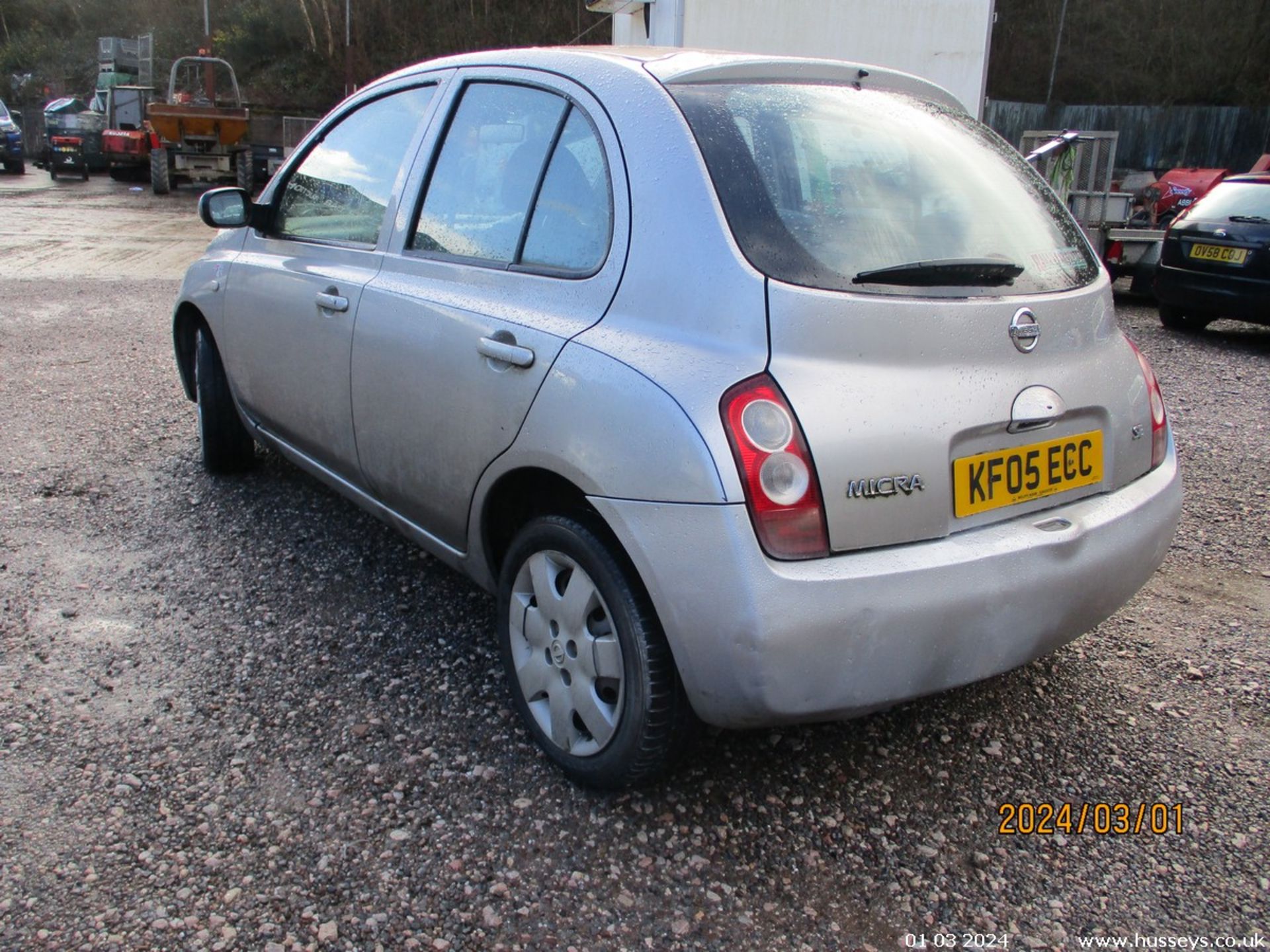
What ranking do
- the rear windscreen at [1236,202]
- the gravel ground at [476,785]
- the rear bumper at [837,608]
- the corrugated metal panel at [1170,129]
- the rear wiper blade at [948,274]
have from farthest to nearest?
the corrugated metal panel at [1170,129]
the rear windscreen at [1236,202]
the rear wiper blade at [948,274]
the gravel ground at [476,785]
the rear bumper at [837,608]

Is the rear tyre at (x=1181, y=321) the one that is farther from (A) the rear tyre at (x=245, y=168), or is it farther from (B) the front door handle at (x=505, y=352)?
(A) the rear tyre at (x=245, y=168)

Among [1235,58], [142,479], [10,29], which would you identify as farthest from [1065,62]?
[10,29]

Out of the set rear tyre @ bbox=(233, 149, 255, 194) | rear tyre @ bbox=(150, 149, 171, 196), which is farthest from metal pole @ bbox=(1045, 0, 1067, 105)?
rear tyre @ bbox=(150, 149, 171, 196)

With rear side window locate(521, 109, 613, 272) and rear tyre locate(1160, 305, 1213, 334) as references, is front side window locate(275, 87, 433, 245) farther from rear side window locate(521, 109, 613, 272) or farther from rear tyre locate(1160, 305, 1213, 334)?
rear tyre locate(1160, 305, 1213, 334)

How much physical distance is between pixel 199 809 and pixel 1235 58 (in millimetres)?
41319

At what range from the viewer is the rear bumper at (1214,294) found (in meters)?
8.16

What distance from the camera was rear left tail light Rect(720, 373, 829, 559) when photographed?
1947 mm

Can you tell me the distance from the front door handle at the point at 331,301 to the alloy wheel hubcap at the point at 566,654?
3.66 feet

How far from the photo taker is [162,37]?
45.7 meters

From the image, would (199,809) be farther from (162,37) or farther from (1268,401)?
(162,37)

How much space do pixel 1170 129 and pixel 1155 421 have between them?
33.5m

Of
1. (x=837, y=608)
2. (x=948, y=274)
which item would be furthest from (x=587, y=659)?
(x=948, y=274)

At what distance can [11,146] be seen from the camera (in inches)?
995

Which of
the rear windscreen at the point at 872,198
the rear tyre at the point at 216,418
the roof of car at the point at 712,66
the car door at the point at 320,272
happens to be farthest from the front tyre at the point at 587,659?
the rear tyre at the point at 216,418
